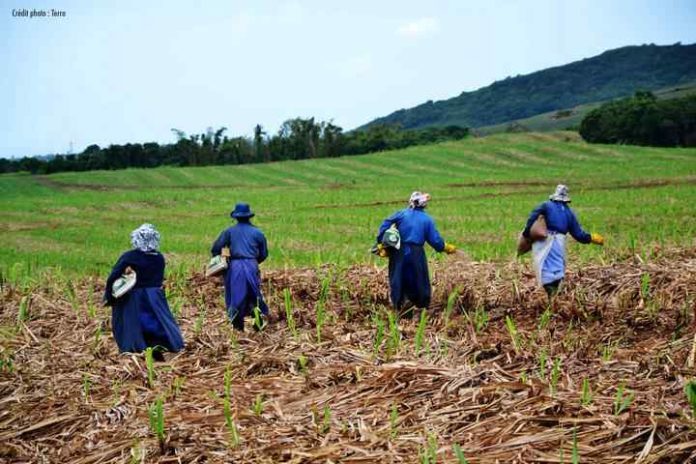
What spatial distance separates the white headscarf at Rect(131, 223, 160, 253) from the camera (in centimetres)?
675

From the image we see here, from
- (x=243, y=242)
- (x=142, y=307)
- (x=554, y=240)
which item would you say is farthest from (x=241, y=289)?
(x=554, y=240)

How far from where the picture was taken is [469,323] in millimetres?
7270

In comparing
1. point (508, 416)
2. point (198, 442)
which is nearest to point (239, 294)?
point (198, 442)

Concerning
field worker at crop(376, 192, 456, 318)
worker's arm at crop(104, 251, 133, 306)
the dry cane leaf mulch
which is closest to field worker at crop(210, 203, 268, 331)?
the dry cane leaf mulch

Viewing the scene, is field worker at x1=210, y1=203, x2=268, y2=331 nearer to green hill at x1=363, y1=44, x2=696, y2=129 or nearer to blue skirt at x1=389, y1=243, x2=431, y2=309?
blue skirt at x1=389, y1=243, x2=431, y2=309

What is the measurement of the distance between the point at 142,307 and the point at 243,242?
1.76 meters

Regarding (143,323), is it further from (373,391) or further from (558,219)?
(558,219)

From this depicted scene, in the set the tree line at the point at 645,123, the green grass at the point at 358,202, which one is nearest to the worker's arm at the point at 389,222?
the green grass at the point at 358,202

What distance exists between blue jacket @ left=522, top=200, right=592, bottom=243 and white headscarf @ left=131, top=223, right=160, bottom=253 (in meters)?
4.17

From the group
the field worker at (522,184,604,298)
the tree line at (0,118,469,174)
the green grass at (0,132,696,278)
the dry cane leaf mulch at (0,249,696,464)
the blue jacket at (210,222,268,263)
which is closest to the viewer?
the dry cane leaf mulch at (0,249,696,464)

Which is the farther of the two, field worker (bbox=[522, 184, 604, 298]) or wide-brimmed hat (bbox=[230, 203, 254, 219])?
field worker (bbox=[522, 184, 604, 298])

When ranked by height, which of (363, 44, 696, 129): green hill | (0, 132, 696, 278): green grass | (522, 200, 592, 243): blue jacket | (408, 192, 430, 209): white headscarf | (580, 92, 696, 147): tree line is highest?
(363, 44, 696, 129): green hill

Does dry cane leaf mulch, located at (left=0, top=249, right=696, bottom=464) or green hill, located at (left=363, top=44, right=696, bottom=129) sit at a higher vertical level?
green hill, located at (left=363, top=44, right=696, bottom=129)

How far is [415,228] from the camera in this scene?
344 inches
